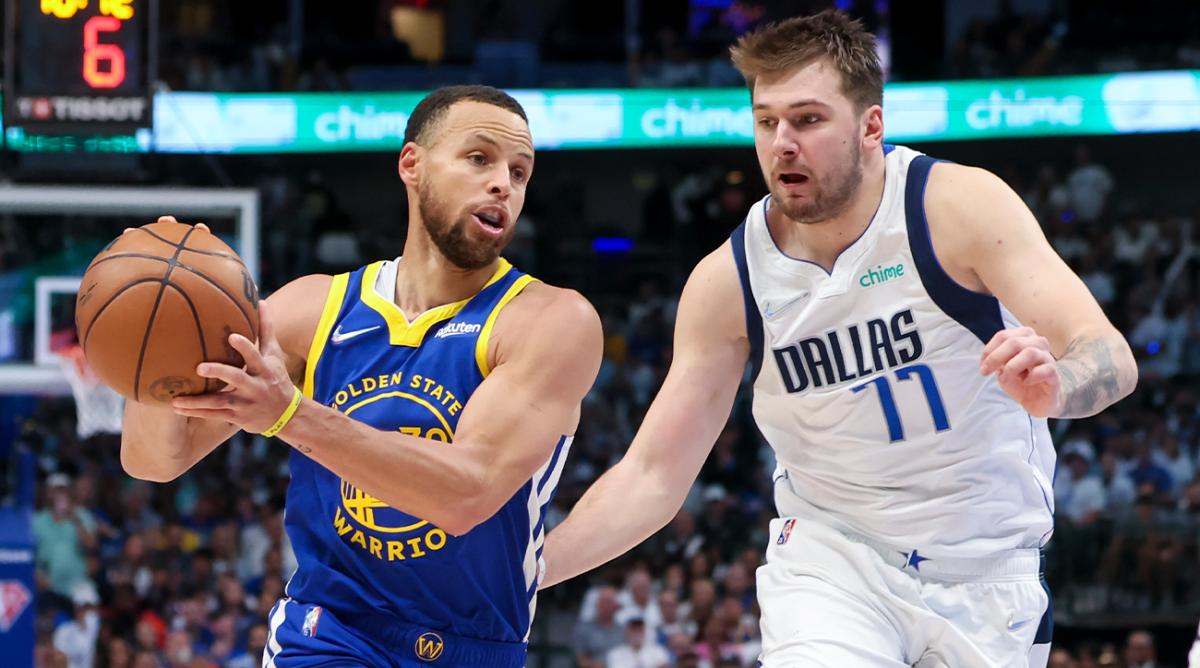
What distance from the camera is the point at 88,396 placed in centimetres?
1081

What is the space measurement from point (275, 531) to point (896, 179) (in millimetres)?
9717

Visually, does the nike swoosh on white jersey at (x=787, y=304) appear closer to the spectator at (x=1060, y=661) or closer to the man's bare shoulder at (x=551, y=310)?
the man's bare shoulder at (x=551, y=310)

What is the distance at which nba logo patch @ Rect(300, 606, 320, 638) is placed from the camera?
3678 mm

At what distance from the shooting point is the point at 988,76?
16672 millimetres

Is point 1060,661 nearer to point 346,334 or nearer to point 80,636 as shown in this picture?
point 80,636

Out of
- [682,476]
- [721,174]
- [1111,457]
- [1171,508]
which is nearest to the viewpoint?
[682,476]

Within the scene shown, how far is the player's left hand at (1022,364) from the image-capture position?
3.07 metres

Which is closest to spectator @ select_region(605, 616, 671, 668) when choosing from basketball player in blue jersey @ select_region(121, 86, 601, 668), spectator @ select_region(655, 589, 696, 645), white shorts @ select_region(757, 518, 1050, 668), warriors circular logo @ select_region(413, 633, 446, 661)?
spectator @ select_region(655, 589, 696, 645)

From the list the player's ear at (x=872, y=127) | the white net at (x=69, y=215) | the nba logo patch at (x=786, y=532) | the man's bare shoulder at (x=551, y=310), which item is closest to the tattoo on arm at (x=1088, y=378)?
the player's ear at (x=872, y=127)

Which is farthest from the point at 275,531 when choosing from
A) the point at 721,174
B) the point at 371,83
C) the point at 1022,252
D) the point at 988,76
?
the point at 1022,252

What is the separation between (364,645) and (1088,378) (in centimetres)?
176

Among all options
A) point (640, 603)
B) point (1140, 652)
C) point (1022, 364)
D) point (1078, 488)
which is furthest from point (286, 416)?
point (1078, 488)

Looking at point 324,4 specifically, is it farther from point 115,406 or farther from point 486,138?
point 486,138

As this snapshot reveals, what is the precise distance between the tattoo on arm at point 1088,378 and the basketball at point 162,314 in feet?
5.69
